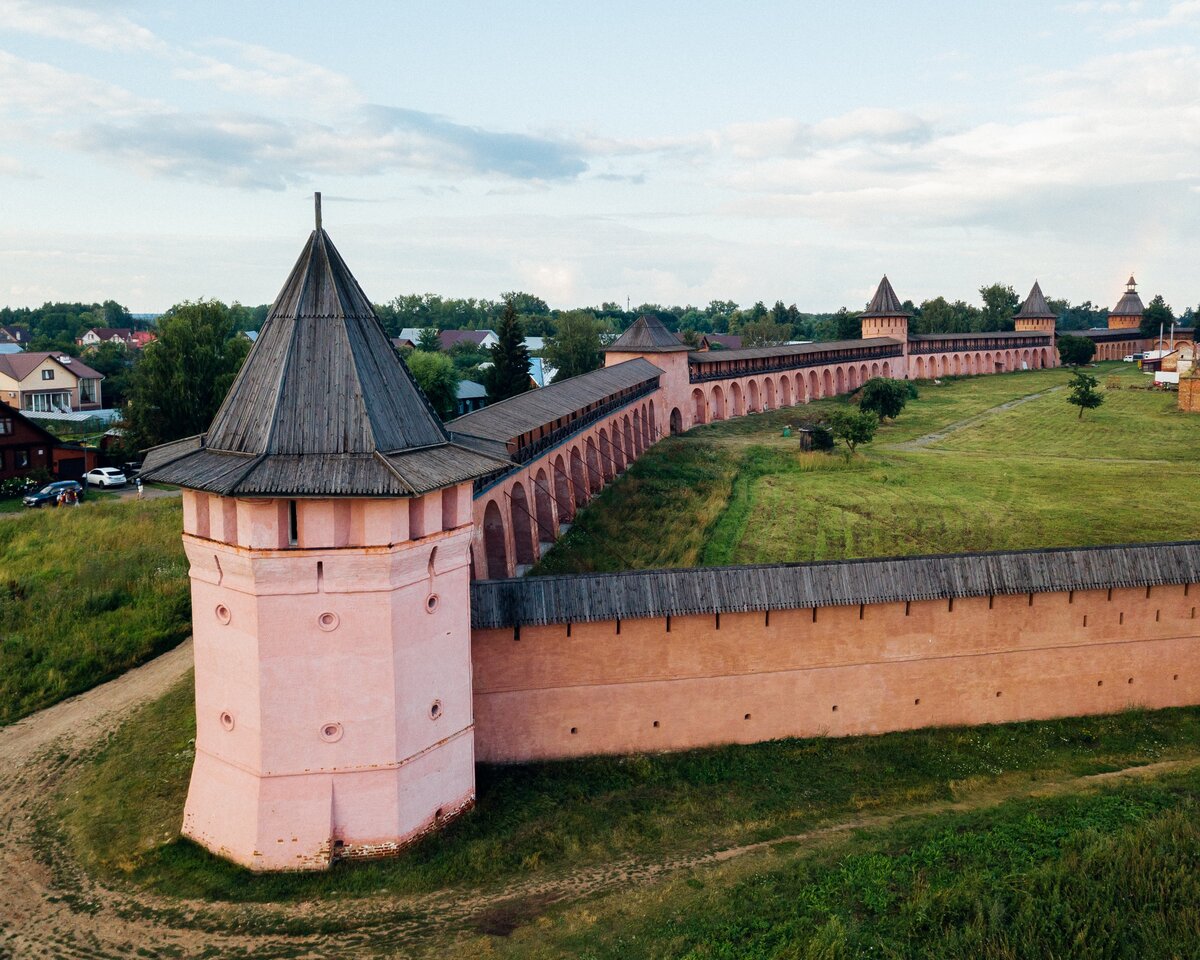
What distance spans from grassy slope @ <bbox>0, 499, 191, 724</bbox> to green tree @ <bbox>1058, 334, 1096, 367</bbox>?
70362 millimetres

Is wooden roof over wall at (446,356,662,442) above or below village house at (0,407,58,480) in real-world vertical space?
above

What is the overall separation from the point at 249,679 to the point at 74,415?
149ft

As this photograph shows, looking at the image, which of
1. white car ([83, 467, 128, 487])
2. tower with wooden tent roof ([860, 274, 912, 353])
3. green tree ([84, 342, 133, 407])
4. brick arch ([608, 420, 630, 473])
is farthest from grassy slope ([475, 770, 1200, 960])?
tower with wooden tent roof ([860, 274, 912, 353])

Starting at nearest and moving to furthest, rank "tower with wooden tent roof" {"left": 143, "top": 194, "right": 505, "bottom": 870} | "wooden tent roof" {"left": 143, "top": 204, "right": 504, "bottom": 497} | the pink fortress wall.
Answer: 1. "wooden tent roof" {"left": 143, "top": 204, "right": 504, "bottom": 497}
2. "tower with wooden tent roof" {"left": 143, "top": 194, "right": 505, "bottom": 870}
3. the pink fortress wall

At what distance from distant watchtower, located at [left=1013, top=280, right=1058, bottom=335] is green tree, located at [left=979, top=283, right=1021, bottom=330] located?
1840cm

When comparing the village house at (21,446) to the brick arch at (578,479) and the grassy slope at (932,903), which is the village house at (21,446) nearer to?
the brick arch at (578,479)

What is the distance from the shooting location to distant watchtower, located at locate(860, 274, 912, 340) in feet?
225

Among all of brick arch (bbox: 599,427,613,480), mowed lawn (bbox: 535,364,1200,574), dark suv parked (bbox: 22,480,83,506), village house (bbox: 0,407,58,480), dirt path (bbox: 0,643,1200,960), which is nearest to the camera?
dirt path (bbox: 0,643,1200,960)

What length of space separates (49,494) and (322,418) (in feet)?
80.2

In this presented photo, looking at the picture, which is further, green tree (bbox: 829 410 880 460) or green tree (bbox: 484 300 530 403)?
green tree (bbox: 484 300 530 403)

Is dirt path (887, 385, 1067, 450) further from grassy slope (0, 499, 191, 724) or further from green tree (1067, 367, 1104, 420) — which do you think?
grassy slope (0, 499, 191, 724)

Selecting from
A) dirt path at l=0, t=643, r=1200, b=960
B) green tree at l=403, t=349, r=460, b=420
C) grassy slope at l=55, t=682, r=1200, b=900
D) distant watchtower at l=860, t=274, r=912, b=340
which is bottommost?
dirt path at l=0, t=643, r=1200, b=960

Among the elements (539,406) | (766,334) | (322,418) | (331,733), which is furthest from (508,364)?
(766,334)

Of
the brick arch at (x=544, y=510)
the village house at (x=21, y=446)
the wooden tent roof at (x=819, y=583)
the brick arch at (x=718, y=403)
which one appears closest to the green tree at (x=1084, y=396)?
the brick arch at (x=718, y=403)
